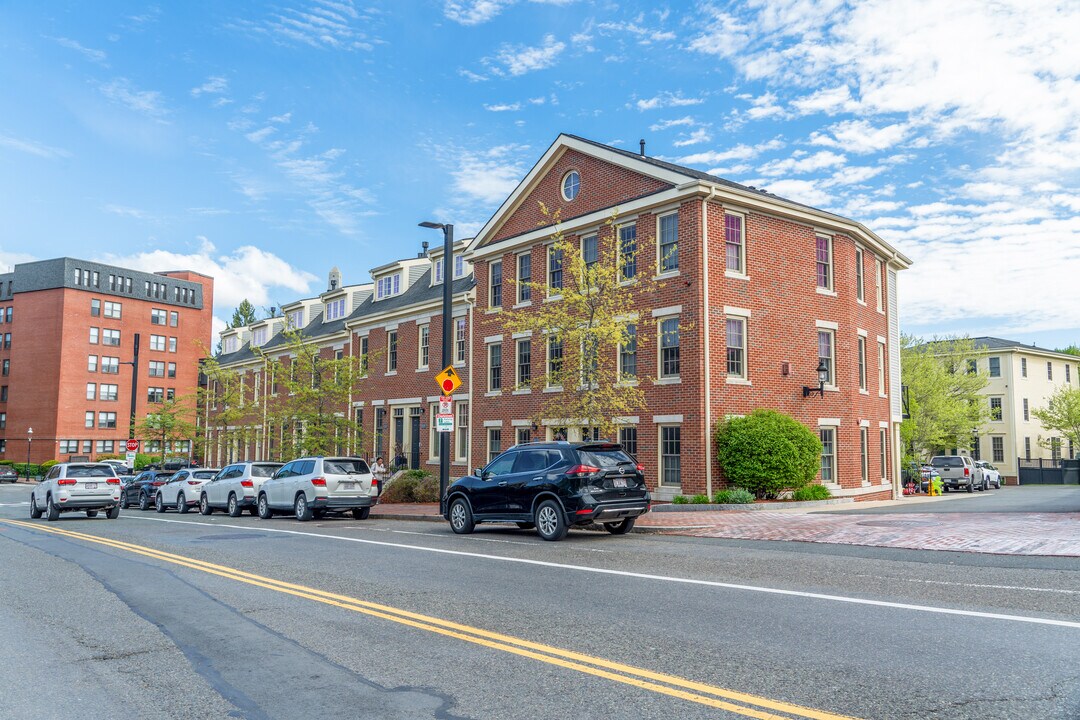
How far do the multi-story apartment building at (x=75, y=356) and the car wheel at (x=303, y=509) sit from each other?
2361 inches

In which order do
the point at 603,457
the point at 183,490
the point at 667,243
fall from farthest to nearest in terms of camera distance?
the point at 183,490 < the point at 667,243 < the point at 603,457

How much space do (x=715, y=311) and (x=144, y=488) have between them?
22.5 metres

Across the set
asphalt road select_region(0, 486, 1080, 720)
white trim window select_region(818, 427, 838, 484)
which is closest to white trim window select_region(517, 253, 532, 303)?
white trim window select_region(818, 427, 838, 484)

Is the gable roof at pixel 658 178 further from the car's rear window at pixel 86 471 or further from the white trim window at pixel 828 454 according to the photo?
the car's rear window at pixel 86 471

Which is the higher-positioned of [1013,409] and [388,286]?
[388,286]

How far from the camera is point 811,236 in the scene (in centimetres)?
2595

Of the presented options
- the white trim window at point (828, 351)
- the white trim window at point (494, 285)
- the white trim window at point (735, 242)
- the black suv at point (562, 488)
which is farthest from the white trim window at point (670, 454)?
the white trim window at point (494, 285)

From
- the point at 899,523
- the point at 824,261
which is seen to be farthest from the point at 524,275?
the point at 899,523

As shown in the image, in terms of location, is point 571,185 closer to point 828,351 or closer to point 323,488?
point 828,351

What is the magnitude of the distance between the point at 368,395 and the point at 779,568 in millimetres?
30580

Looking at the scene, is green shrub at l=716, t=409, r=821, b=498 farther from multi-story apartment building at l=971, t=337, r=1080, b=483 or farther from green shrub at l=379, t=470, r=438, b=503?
multi-story apartment building at l=971, t=337, r=1080, b=483

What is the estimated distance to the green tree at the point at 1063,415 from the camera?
180 feet

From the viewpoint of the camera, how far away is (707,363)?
22750 mm

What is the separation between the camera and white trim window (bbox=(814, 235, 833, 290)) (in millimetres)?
26344
